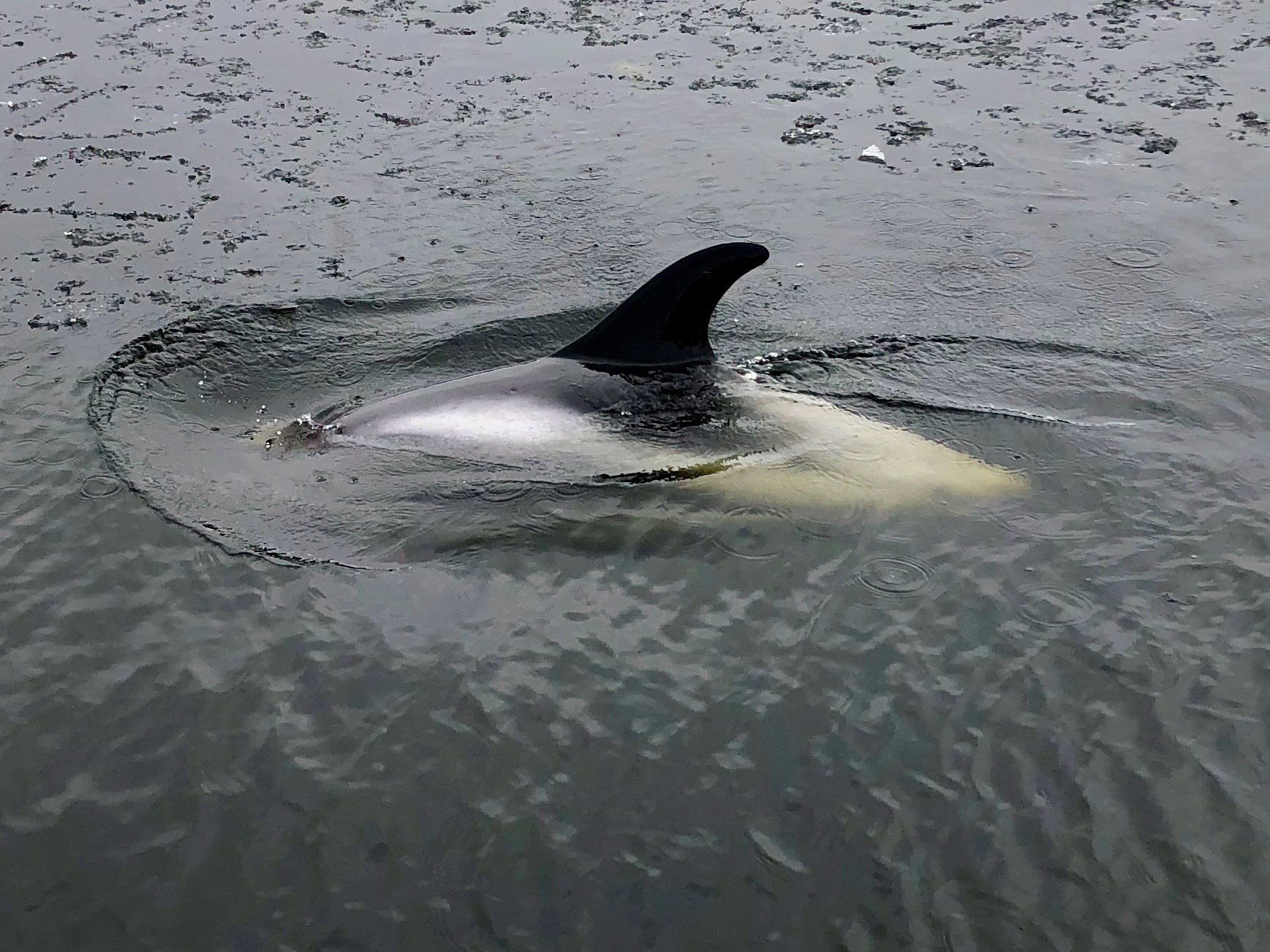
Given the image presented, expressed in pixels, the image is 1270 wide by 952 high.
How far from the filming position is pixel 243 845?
19.8ft

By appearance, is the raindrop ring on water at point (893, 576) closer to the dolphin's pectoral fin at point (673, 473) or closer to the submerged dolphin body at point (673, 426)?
the submerged dolphin body at point (673, 426)

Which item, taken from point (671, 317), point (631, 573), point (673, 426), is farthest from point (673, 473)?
point (671, 317)

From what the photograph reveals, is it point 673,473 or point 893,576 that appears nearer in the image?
point 893,576

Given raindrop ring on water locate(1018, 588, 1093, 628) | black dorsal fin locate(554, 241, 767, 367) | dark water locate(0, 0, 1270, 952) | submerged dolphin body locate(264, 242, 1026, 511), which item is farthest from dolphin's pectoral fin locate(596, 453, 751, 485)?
raindrop ring on water locate(1018, 588, 1093, 628)

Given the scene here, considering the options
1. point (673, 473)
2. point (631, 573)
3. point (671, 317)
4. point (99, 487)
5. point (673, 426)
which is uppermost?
point (671, 317)

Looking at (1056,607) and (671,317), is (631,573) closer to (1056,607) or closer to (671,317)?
(671,317)

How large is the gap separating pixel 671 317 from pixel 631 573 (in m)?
2.26

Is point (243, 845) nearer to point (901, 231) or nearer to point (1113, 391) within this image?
point (1113, 391)

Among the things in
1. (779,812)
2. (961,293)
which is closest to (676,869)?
(779,812)

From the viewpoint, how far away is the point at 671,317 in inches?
366

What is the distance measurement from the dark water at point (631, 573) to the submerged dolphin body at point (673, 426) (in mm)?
316

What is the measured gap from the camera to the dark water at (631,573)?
585 cm

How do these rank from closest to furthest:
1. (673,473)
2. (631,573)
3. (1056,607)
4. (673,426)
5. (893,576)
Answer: (1056,607) < (893,576) < (631,573) < (673,473) < (673,426)

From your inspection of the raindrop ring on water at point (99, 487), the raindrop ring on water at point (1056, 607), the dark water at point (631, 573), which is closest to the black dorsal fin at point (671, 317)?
the dark water at point (631, 573)
